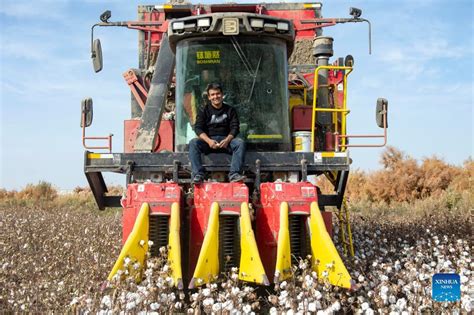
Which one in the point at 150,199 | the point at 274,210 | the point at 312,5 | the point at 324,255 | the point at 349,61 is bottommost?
the point at 324,255

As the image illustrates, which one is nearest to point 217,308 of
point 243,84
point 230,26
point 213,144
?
point 213,144

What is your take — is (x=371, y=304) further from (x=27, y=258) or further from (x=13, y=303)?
(x=27, y=258)

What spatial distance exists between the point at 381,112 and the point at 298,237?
7.90 feet

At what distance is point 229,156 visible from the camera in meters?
8.87

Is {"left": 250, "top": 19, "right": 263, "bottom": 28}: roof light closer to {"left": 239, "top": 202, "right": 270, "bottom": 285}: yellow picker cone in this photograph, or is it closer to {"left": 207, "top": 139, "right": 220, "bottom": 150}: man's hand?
{"left": 207, "top": 139, "right": 220, "bottom": 150}: man's hand

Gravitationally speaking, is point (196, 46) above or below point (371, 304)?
above

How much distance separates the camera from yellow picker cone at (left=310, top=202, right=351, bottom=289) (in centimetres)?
701

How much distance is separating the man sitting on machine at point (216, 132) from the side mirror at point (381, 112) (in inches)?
79.3

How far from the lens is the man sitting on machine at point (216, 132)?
336 inches

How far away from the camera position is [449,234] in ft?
39.5

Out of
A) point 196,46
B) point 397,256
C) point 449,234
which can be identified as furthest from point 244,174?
point 449,234

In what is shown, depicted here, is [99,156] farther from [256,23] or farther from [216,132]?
[256,23]

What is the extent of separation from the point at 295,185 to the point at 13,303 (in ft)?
11.1

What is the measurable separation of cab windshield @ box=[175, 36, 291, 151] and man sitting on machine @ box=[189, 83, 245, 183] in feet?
1.31
